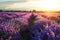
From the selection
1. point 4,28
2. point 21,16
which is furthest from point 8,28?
point 21,16

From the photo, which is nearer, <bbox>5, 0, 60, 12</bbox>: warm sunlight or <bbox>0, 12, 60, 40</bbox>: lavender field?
<bbox>0, 12, 60, 40</bbox>: lavender field

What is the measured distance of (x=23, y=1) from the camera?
217 centimetres

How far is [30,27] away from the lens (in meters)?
1.27

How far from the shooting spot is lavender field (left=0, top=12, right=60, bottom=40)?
45.7 inches

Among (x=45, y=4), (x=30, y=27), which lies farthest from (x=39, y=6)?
(x=30, y=27)

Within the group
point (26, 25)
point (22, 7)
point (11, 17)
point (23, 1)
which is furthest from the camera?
point (23, 1)

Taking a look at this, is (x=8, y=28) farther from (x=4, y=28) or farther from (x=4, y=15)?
(x=4, y=15)

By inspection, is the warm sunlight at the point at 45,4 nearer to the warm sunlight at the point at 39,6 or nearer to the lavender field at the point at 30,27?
the warm sunlight at the point at 39,6

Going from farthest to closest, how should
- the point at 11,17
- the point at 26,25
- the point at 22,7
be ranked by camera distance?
the point at 22,7 → the point at 11,17 → the point at 26,25

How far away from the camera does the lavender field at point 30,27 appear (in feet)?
3.81

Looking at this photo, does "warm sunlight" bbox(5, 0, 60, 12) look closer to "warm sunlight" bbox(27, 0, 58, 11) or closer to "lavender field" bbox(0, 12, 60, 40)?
"warm sunlight" bbox(27, 0, 58, 11)

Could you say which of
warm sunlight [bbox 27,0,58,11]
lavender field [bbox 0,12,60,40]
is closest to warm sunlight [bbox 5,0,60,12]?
warm sunlight [bbox 27,0,58,11]

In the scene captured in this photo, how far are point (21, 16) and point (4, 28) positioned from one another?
0.32m

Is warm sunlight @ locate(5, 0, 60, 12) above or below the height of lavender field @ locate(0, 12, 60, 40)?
above
